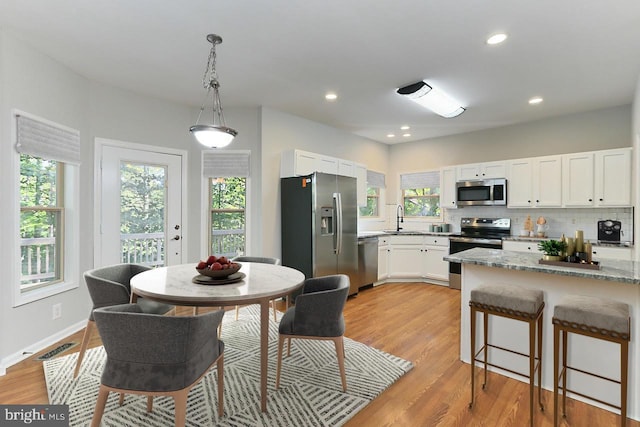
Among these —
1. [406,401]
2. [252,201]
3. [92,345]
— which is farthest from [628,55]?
[92,345]

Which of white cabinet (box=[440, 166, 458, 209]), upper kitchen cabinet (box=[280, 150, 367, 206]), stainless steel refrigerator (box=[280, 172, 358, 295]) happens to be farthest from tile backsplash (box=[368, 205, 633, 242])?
stainless steel refrigerator (box=[280, 172, 358, 295])

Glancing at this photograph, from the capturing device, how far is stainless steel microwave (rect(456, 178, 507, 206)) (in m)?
4.87

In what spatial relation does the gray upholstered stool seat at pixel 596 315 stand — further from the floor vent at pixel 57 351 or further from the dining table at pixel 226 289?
the floor vent at pixel 57 351

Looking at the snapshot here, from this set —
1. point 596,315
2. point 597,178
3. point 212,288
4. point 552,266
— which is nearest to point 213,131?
point 212,288

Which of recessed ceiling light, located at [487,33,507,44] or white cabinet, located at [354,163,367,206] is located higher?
recessed ceiling light, located at [487,33,507,44]

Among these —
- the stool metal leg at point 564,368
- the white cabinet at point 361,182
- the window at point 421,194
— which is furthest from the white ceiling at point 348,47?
the stool metal leg at point 564,368

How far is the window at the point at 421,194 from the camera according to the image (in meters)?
5.91

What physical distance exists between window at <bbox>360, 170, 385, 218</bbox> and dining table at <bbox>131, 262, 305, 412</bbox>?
389cm

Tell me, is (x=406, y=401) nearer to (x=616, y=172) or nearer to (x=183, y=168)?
(x=183, y=168)

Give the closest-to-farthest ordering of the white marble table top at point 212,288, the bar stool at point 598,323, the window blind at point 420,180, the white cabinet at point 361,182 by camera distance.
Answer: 1. the bar stool at point 598,323
2. the white marble table top at point 212,288
3. the white cabinet at point 361,182
4. the window blind at point 420,180

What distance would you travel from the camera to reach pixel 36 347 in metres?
2.82

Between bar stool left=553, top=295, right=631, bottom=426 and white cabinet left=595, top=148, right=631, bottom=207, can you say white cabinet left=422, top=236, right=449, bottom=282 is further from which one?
bar stool left=553, top=295, right=631, bottom=426

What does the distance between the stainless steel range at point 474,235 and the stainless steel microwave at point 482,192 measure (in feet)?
1.10

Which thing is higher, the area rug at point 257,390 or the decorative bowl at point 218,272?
the decorative bowl at point 218,272
